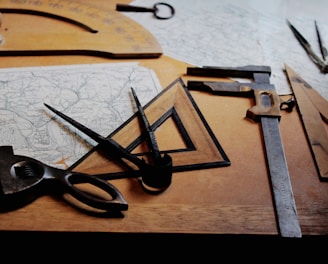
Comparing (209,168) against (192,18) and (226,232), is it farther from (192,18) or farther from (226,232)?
(192,18)

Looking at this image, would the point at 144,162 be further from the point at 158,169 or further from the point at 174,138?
the point at 174,138

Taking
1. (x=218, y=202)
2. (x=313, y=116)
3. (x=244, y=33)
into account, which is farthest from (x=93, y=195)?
(x=244, y=33)

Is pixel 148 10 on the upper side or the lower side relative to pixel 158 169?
upper

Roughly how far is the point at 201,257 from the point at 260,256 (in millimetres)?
136

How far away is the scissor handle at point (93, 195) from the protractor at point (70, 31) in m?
0.55

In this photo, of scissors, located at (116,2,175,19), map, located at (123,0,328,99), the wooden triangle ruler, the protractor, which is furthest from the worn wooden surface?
scissors, located at (116,2,175,19)

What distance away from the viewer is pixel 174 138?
96 centimetres

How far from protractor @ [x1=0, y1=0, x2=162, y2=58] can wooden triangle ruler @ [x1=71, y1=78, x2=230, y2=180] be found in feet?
0.91

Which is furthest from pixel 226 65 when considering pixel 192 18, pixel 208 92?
pixel 192 18

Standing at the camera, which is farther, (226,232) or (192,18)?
(192,18)

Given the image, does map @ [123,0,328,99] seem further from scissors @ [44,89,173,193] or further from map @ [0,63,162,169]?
scissors @ [44,89,173,193]

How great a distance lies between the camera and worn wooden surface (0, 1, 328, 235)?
2.49 ft

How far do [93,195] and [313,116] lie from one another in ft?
2.02

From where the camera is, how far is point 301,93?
44.6 inches
